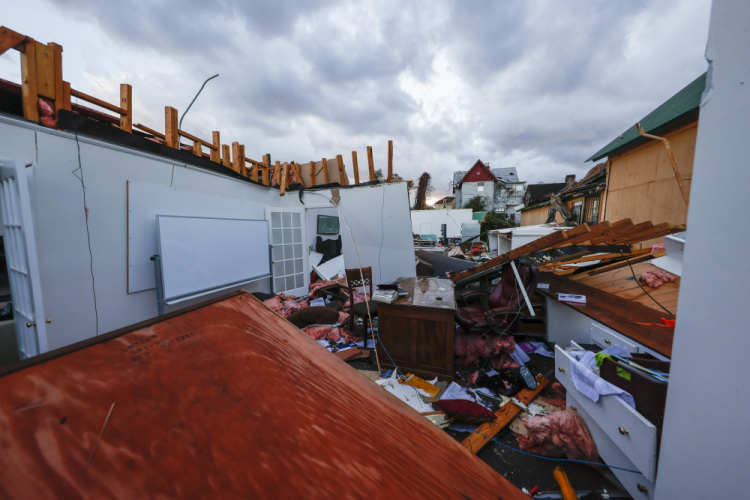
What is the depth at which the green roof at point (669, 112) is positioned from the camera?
4.01 meters

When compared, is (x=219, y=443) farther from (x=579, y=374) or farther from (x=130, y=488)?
(x=579, y=374)

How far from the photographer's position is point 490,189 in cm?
2202

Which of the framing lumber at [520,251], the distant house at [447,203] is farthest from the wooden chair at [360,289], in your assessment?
the distant house at [447,203]

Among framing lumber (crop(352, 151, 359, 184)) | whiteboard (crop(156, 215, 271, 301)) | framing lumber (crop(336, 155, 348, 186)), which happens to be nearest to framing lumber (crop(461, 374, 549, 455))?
whiteboard (crop(156, 215, 271, 301))

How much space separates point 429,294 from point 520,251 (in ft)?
4.50

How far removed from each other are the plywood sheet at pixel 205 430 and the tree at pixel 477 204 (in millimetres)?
21422

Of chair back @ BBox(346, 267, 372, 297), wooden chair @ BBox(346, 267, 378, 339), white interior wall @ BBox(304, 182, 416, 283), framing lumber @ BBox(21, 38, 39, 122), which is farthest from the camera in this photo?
white interior wall @ BBox(304, 182, 416, 283)

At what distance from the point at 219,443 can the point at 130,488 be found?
0.46 ft

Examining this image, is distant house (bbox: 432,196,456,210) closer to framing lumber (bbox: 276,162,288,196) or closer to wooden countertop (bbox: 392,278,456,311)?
framing lumber (bbox: 276,162,288,196)

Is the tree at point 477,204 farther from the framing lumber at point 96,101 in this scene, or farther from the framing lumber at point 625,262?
the framing lumber at point 96,101

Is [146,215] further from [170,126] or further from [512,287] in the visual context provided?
[512,287]

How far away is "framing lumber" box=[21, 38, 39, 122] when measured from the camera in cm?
232

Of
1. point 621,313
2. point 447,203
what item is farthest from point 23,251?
point 447,203

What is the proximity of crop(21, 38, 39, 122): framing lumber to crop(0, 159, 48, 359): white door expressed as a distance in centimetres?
65
